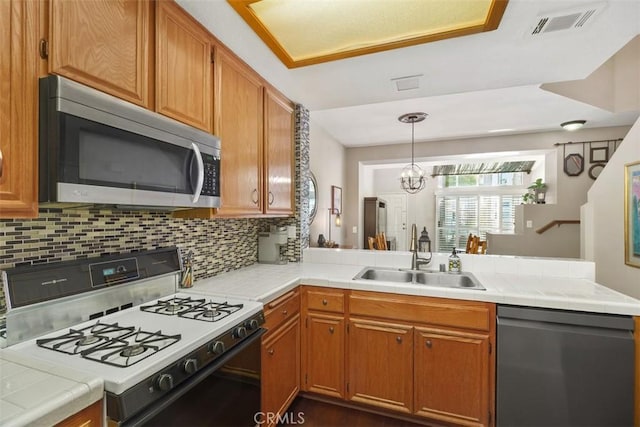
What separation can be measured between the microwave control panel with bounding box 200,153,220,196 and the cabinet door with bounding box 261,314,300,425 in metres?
0.85

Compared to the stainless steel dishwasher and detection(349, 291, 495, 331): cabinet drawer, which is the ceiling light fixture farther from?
detection(349, 291, 495, 331): cabinet drawer

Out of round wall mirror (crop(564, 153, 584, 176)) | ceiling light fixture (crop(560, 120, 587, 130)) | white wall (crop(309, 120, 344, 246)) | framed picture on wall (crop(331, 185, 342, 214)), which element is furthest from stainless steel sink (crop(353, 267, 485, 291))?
round wall mirror (crop(564, 153, 584, 176))

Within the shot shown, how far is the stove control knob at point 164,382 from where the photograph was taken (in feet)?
2.94

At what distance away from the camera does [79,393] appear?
760 mm

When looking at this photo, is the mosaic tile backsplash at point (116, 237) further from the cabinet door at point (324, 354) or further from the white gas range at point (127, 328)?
the cabinet door at point (324, 354)

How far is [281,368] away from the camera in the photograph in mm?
1801

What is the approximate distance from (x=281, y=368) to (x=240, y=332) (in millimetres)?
668

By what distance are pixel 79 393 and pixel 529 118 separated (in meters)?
4.82

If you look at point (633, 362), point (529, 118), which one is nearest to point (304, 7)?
point (633, 362)

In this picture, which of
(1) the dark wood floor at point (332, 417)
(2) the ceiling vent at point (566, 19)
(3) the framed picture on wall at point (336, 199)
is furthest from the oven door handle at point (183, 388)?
(3) the framed picture on wall at point (336, 199)

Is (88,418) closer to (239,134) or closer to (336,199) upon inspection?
(239,134)

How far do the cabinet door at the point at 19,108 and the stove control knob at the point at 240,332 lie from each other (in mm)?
815

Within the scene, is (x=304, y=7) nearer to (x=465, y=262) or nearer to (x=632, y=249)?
(x=465, y=262)

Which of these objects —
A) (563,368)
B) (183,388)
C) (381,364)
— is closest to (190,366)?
(183,388)
